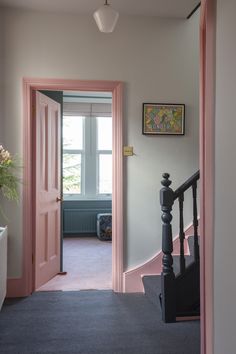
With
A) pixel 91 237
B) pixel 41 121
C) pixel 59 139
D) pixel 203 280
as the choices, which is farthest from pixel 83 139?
pixel 203 280

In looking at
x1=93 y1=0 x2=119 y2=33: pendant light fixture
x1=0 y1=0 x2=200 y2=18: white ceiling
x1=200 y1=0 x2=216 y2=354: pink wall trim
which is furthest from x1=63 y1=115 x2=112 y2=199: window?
x1=200 y1=0 x2=216 y2=354: pink wall trim

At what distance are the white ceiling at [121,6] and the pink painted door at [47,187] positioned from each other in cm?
81

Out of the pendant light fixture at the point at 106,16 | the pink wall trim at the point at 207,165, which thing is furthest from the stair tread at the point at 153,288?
the pendant light fixture at the point at 106,16

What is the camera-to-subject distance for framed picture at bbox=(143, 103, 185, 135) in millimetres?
3578

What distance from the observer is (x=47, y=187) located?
12.6 feet

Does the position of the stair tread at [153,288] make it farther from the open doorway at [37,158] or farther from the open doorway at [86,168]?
the open doorway at [86,168]

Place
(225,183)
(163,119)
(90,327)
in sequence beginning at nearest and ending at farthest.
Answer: (225,183) → (90,327) → (163,119)

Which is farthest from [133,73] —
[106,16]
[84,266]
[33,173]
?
[84,266]

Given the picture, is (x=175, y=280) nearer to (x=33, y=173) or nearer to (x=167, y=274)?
(x=167, y=274)

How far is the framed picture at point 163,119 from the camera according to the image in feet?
11.7

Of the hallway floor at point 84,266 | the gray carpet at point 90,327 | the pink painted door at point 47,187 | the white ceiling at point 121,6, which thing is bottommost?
the hallway floor at point 84,266

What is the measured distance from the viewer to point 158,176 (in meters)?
3.64

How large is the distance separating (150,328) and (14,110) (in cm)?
232

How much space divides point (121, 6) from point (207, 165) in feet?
7.63
